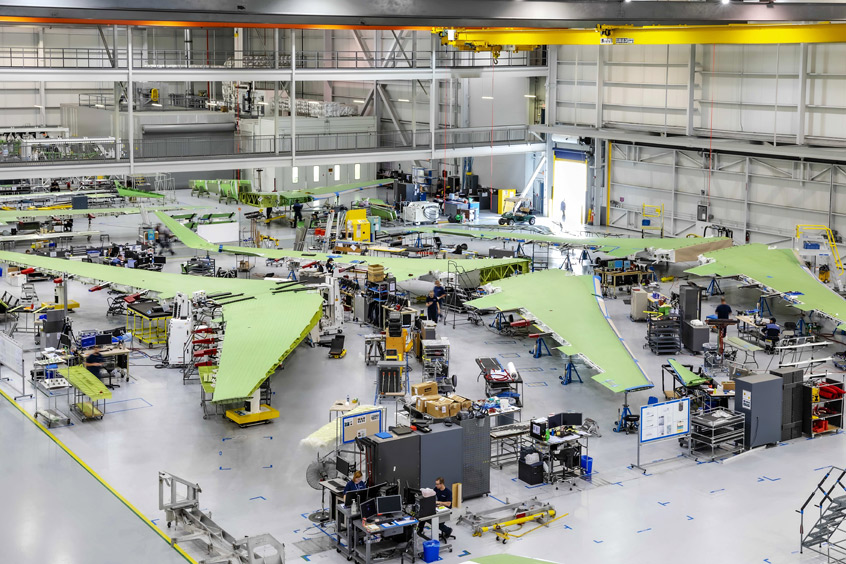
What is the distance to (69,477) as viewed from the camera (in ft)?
66.1

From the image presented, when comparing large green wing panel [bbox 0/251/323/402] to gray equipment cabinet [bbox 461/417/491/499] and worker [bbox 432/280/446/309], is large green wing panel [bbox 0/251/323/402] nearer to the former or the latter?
gray equipment cabinet [bbox 461/417/491/499]

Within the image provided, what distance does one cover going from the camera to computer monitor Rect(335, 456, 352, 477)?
18.6 metres

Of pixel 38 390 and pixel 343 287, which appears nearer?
pixel 38 390

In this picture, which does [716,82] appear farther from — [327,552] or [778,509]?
[327,552]

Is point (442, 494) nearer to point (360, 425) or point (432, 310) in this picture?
point (360, 425)

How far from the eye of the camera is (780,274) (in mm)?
32875

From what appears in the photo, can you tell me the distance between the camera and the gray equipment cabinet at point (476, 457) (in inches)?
756

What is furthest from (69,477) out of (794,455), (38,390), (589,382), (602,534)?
(794,455)

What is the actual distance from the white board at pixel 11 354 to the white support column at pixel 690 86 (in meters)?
32.4

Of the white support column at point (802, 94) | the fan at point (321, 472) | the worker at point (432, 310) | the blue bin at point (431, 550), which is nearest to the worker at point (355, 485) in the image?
the fan at point (321, 472)

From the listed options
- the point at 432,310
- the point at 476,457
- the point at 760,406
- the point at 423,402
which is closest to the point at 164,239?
the point at 432,310

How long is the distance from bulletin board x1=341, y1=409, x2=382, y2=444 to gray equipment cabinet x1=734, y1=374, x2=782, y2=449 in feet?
26.0

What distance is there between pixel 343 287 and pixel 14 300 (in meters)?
10.9

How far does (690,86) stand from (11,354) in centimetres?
3307
